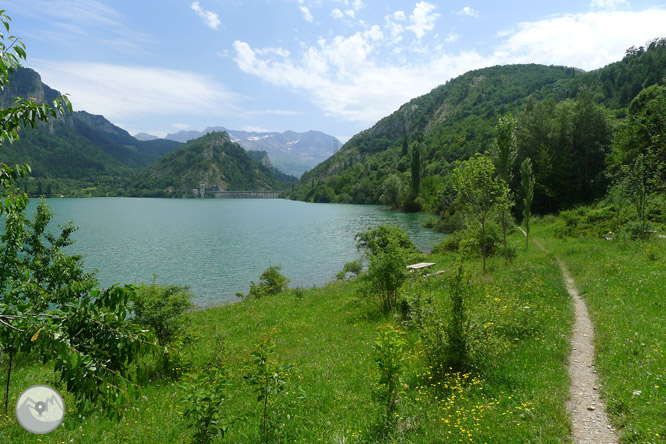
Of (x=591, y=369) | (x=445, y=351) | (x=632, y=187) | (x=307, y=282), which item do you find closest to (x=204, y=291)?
(x=307, y=282)

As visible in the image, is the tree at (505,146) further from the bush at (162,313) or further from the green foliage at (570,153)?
the green foliage at (570,153)

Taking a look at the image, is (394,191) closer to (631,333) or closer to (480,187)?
(480,187)

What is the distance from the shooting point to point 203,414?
647 centimetres

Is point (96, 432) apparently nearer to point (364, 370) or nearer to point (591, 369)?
point (364, 370)

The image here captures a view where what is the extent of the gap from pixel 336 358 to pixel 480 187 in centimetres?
1899

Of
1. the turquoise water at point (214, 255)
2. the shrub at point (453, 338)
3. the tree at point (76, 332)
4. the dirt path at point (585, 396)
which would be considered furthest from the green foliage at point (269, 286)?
the tree at point (76, 332)

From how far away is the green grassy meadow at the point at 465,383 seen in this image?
23.8 ft

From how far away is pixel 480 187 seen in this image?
25.8 m

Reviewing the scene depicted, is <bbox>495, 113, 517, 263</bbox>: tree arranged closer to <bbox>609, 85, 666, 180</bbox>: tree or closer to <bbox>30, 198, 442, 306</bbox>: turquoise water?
<bbox>30, 198, 442, 306</bbox>: turquoise water

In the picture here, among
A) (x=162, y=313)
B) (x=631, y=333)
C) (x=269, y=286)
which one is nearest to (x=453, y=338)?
(x=631, y=333)

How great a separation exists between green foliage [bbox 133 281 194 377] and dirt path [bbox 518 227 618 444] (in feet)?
39.6

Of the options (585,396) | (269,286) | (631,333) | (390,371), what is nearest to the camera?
(390,371)

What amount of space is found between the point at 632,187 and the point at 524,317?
2471 centimetres

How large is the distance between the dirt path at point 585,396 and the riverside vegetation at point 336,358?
25 centimetres
